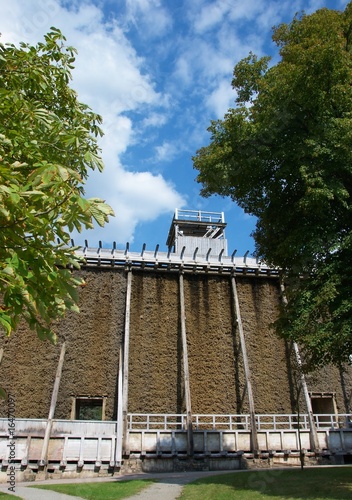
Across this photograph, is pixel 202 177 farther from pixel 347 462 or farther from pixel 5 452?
pixel 347 462

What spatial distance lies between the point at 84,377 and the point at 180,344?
17.0 feet

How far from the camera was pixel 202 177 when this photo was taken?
13.8 m

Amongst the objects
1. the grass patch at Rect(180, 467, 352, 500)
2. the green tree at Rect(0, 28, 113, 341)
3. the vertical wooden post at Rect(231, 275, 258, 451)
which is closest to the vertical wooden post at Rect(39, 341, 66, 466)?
the grass patch at Rect(180, 467, 352, 500)

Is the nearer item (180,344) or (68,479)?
(68,479)

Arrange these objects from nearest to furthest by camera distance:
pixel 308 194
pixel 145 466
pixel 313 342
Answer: pixel 313 342 → pixel 308 194 → pixel 145 466

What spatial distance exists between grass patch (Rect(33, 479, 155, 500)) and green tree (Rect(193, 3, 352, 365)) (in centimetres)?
596

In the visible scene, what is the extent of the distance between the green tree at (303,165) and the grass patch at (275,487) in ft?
9.60

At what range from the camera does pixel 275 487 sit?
9.53 m

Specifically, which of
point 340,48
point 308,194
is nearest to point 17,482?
point 308,194

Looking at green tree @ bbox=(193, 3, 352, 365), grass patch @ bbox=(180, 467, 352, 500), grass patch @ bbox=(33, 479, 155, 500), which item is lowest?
grass patch @ bbox=(33, 479, 155, 500)

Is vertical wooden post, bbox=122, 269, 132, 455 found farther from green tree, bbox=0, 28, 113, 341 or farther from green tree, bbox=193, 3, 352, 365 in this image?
green tree, bbox=0, 28, 113, 341

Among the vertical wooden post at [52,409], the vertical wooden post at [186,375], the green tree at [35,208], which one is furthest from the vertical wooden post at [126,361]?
the green tree at [35,208]

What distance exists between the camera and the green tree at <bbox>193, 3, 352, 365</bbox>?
10789 mm

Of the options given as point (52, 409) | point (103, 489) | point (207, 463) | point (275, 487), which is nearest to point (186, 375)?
point (207, 463)
